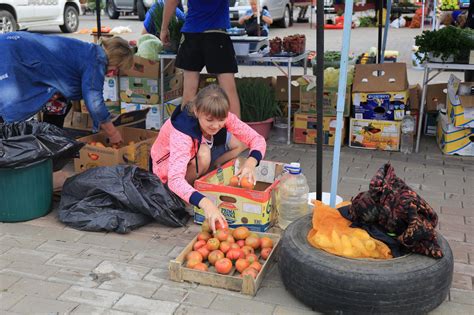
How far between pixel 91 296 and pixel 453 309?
6.30ft

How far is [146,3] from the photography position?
19766mm

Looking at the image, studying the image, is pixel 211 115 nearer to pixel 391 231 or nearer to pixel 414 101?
pixel 391 231

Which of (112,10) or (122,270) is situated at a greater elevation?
(112,10)

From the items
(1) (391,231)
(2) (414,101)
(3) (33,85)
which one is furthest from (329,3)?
(1) (391,231)

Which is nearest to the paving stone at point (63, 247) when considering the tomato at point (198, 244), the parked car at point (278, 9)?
the tomato at point (198, 244)

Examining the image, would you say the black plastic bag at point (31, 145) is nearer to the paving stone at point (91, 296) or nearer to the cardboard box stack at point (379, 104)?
the paving stone at point (91, 296)

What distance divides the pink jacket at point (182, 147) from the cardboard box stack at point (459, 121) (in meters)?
2.48

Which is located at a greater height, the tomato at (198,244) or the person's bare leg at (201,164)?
the person's bare leg at (201,164)

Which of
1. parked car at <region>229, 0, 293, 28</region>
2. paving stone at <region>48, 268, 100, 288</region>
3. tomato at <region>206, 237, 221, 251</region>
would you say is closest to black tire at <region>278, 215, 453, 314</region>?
tomato at <region>206, 237, 221, 251</region>

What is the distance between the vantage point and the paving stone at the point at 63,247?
3549mm

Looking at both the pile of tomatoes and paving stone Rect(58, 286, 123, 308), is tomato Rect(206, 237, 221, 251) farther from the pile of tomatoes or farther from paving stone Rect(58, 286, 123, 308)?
paving stone Rect(58, 286, 123, 308)

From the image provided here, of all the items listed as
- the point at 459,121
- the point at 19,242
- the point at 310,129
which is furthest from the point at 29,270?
the point at 459,121

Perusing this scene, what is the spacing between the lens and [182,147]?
360 centimetres

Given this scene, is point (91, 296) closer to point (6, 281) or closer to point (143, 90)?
point (6, 281)
